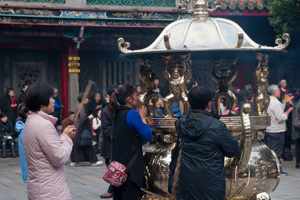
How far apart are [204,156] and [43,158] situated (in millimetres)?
1324

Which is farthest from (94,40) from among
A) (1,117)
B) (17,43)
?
(1,117)

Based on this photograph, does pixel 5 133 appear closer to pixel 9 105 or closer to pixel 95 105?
pixel 9 105

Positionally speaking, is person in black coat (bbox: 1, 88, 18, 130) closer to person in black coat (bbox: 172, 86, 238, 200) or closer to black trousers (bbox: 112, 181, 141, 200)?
black trousers (bbox: 112, 181, 141, 200)

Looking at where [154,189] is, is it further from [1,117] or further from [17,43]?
[17,43]

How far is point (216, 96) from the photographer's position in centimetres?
624

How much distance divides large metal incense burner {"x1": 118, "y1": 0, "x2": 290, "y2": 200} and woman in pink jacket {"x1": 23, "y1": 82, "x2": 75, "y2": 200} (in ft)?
5.29

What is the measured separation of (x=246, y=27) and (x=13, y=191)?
9.38 meters

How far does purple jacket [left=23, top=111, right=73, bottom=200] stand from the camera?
4227 mm

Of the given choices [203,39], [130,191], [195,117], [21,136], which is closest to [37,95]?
[195,117]

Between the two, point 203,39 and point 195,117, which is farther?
point 203,39

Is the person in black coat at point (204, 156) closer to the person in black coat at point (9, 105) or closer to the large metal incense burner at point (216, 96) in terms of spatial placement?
the large metal incense burner at point (216, 96)

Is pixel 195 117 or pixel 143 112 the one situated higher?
pixel 195 117

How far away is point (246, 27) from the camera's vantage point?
52.2 ft

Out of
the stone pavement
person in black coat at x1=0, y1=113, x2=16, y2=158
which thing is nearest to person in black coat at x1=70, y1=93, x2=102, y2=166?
the stone pavement
